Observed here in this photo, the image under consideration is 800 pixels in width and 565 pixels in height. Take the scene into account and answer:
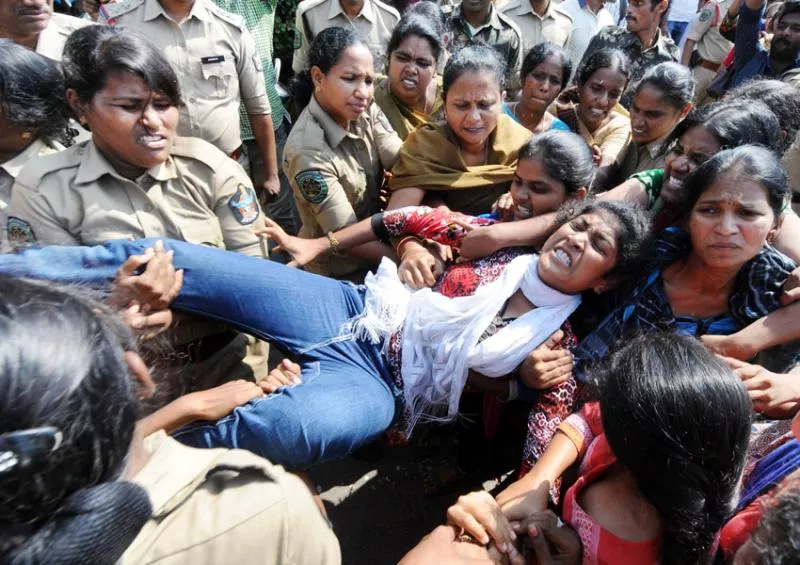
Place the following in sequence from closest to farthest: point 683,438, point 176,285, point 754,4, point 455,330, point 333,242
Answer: point 683,438, point 176,285, point 455,330, point 333,242, point 754,4

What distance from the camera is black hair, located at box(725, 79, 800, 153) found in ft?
7.41

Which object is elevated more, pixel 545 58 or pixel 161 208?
pixel 545 58

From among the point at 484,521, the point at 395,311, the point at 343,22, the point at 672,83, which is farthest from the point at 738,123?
the point at 343,22

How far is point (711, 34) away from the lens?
5398 millimetres

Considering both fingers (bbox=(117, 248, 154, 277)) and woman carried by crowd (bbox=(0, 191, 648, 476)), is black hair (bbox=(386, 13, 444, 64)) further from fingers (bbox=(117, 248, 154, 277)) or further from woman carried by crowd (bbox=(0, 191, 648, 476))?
fingers (bbox=(117, 248, 154, 277))

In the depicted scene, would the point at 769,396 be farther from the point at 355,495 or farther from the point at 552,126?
the point at 552,126

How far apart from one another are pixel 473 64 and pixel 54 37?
2170mm

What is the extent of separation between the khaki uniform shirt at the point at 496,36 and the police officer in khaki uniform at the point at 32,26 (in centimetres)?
245

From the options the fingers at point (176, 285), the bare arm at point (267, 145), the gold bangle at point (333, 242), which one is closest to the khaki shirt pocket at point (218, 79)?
the bare arm at point (267, 145)

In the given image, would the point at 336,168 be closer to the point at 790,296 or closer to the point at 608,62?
the point at 608,62

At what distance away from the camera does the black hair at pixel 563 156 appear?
211cm

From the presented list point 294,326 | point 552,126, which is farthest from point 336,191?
point 552,126

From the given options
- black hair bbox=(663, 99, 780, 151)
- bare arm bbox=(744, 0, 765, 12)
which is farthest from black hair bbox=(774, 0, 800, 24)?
black hair bbox=(663, 99, 780, 151)

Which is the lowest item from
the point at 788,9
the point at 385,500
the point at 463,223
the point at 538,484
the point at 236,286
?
the point at 385,500
